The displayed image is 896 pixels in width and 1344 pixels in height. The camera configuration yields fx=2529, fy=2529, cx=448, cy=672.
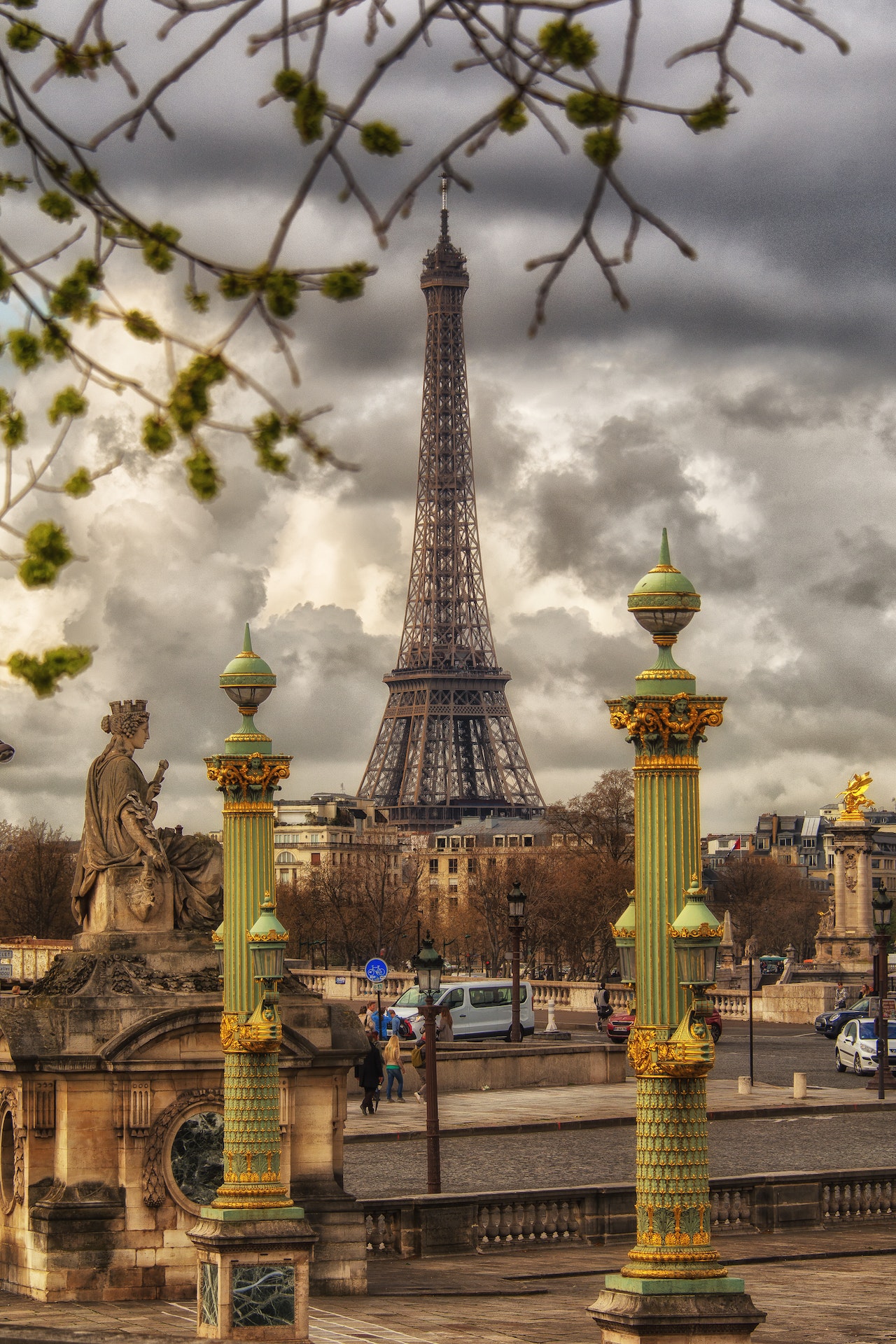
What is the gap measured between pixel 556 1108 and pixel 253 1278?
18.5 metres

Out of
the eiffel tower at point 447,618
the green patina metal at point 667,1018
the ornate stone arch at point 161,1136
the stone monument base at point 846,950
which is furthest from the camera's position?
the eiffel tower at point 447,618

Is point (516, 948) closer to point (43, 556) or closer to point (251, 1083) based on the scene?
point (251, 1083)

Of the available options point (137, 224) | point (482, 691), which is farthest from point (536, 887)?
point (137, 224)

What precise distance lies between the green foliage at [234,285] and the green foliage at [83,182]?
1.63ft

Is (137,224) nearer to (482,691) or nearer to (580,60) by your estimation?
(580,60)

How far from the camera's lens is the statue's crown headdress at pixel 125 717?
71.6 ft

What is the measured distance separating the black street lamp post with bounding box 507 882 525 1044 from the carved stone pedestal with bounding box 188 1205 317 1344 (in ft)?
71.4

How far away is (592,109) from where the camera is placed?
277 inches

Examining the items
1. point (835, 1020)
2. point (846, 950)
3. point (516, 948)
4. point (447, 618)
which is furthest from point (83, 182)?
point (447, 618)

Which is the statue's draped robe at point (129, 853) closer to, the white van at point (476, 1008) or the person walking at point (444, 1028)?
the person walking at point (444, 1028)

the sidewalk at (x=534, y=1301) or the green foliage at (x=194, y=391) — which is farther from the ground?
the green foliage at (x=194, y=391)

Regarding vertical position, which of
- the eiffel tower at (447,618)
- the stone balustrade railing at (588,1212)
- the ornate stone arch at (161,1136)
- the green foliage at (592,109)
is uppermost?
the eiffel tower at (447,618)

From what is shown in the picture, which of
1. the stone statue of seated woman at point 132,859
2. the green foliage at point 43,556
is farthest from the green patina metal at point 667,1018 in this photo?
the stone statue of seated woman at point 132,859

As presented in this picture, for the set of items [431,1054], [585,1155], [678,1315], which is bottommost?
[585,1155]
